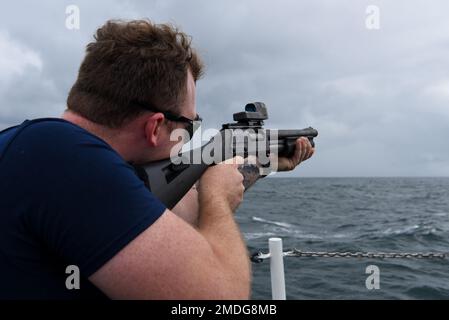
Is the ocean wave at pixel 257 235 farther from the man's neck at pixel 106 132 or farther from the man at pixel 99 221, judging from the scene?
the man at pixel 99 221

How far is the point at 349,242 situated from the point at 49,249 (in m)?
16.6

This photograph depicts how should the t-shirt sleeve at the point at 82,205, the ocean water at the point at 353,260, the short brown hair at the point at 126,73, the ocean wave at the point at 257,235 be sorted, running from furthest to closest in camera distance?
the ocean wave at the point at 257,235
the ocean water at the point at 353,260
the short brown hair at the point at 126,73
the t-shirt sleeve at the point at 82,205

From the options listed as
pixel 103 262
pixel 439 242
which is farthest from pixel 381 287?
pixel 103 262

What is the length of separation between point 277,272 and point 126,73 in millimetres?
1980

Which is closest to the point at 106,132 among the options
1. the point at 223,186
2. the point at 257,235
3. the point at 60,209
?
the point at 60,209

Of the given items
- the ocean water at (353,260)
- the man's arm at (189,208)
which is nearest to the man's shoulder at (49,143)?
the man's arm at (189,208)

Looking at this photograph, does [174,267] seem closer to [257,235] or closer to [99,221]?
[99,221]

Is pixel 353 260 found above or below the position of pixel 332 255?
below

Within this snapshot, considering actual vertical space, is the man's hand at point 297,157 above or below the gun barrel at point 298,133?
below

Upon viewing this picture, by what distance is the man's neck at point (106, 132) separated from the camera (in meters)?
1.75

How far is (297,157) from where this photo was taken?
362cm

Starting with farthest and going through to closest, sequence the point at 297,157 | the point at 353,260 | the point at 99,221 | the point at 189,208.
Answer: the point at 353,260
the point at 297,157
the point at 189,208
the point at 99,221

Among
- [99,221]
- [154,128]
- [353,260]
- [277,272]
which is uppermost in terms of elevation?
[154,128]

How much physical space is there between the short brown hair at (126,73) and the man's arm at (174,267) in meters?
0.50
